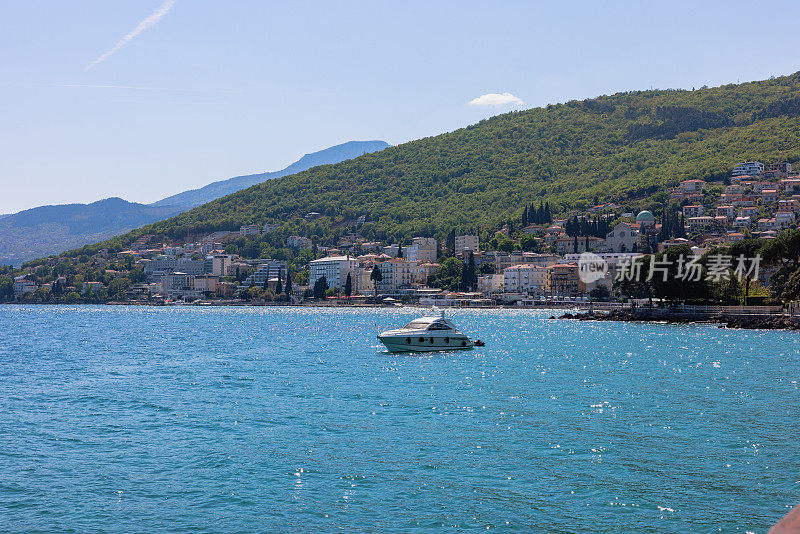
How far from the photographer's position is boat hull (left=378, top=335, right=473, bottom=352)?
51.5 meters

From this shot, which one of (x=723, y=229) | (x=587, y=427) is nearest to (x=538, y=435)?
(x=587, y=427)

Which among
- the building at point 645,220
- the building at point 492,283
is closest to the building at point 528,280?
the building at point 492,283

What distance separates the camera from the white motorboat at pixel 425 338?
51.6m

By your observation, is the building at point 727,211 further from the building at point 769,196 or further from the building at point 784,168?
the building at point 784,168

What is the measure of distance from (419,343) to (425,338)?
57cm

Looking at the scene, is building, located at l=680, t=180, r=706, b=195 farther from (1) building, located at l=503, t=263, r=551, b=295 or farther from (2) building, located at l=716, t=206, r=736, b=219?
(1) building, located at l=503, t=263, r=551, b=295

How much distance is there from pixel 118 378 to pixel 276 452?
19.8m

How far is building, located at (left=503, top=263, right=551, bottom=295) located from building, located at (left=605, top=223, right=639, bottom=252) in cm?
1803

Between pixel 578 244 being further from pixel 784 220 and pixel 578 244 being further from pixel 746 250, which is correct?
pixel 746 250

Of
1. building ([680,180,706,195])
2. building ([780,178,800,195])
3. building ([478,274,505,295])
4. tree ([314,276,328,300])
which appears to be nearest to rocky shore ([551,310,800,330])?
building ([478,274,505,295])

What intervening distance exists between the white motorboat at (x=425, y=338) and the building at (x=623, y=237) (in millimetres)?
126957

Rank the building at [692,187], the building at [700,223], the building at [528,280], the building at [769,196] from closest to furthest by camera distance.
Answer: the building at [528,280]
the building at [700,223]
the building at [769,196]
the building at [692,187]

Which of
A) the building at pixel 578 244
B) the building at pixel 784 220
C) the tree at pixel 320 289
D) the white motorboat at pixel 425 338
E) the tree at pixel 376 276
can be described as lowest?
the white motorboat at pixel 425 338

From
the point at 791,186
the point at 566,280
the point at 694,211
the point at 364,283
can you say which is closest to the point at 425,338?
the point at 566,280
